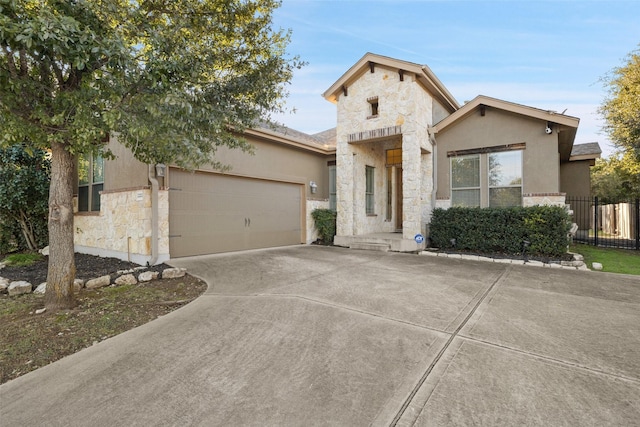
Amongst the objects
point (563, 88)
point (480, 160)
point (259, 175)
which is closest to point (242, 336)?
point (259, 175)

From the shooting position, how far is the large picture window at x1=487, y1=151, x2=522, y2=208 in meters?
8.27

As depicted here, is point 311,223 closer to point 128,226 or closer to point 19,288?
point 128,226

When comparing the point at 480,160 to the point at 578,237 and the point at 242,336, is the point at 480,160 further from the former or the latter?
the point at 242,336

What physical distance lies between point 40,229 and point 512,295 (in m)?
12.2

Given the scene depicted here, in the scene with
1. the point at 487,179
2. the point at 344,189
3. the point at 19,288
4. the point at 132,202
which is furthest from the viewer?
the point at 344,189

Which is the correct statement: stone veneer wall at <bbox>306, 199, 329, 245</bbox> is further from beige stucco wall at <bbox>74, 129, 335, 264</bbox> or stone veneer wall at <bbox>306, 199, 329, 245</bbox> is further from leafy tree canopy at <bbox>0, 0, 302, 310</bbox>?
leafy tree canopy at <bbox>0, 0, 302, 310</bbox>

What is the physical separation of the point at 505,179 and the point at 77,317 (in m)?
10.0

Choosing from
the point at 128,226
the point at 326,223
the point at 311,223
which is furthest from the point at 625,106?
the point at 128,226

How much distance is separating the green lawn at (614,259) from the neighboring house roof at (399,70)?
643cm

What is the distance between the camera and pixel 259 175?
905 cm

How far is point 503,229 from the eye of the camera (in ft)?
25.0

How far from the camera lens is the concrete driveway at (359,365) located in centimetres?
189

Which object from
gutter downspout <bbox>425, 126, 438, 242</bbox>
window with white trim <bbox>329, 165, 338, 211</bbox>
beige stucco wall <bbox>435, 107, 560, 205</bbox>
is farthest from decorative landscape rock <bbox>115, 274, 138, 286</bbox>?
beige stucco wall <bbox>435, 107, 560, 205</bbox>

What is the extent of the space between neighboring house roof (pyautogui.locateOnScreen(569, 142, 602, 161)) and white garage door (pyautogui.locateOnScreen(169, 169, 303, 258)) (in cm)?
1089
